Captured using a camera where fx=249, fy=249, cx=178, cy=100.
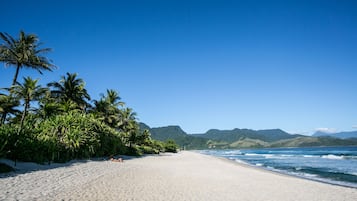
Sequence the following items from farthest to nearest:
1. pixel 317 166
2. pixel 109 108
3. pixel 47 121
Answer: pixel 109 108, pixel 317 166, pixel 47 121

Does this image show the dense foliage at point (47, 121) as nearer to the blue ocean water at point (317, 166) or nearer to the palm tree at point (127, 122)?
the palm tree at point (127, 122)

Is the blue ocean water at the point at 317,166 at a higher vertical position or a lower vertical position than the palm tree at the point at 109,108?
lower

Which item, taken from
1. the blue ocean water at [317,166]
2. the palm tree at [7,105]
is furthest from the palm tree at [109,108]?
the blue ocean water at [317,166]

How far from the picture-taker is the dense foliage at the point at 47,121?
14.0 metres

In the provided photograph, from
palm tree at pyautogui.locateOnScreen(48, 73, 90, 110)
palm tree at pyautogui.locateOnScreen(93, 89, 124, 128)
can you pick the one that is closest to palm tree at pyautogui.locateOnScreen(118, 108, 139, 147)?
palm tree at pyautogui.locateOnScreen(93, 89, 124, 128)

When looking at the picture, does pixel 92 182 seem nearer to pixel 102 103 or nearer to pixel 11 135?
pixel 11 135

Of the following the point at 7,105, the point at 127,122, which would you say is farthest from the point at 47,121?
the point at 127,122

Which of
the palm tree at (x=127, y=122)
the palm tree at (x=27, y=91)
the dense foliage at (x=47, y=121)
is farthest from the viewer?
the palm tree at (x=127, y=122)

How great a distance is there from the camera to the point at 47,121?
19.0 meters

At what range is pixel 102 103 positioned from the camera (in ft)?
122

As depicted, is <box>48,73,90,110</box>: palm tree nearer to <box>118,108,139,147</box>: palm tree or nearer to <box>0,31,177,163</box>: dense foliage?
<box>0,31,177,163</box>: dense foliage

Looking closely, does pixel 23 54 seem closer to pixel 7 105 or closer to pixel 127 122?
pixel 7 105

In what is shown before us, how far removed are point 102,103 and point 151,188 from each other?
1158 inches

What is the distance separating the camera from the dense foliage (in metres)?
14.0
